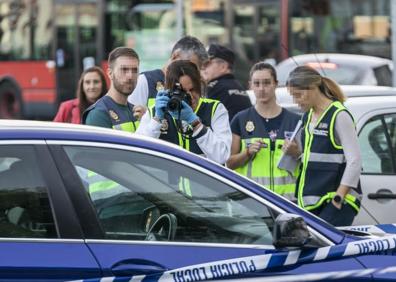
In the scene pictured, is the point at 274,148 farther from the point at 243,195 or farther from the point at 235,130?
the point at 243,195

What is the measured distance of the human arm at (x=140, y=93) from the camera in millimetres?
7160

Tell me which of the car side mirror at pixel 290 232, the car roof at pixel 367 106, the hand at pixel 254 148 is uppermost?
the car roof at pixel 367 106

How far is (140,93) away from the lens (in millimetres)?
7195

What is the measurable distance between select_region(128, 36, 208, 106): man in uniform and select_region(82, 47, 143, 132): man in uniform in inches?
13.4

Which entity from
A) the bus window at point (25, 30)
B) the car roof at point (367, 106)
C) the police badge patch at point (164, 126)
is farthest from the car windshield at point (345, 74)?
the bus window at point (25, 30)

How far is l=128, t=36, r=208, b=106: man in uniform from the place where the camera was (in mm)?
7176

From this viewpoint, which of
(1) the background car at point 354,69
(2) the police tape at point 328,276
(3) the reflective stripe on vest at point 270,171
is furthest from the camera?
(1) the background car at point 354,69

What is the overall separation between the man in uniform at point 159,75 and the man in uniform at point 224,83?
0.66 meters

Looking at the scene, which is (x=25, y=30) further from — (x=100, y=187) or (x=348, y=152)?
(x=100, y=187)

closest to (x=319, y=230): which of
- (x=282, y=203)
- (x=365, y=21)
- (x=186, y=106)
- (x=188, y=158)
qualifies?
(x=282, y=203)

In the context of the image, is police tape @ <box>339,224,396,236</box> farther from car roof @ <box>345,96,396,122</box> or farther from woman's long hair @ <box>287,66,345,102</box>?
car roof @ <box>345,96,396,122</box>

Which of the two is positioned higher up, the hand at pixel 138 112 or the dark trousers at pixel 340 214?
the hand at pixel 138 112

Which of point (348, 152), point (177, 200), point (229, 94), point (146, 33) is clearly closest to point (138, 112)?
point (348, 152)

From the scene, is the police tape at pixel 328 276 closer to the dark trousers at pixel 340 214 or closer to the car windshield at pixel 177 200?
the car windshield at pixel 177 200
